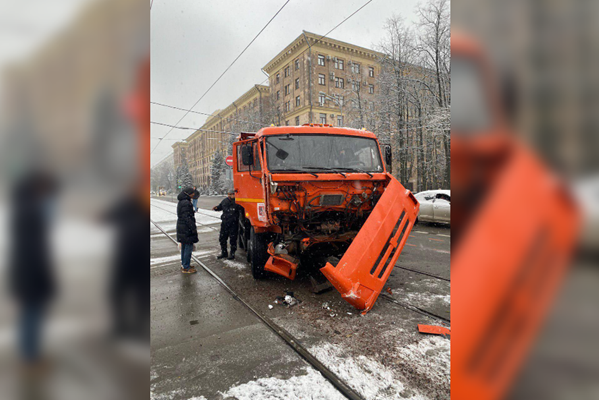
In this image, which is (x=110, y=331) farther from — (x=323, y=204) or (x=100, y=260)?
(x=323, y=204)

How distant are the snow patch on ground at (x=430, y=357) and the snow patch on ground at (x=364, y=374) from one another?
31cm

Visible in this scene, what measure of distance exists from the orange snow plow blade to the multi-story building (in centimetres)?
2365

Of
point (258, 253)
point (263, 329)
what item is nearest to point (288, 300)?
point (263, 329)

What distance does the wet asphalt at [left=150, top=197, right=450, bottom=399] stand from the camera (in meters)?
3.10

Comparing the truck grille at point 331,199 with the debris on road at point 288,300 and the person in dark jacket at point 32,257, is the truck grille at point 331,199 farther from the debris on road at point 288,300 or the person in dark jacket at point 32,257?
the person in dark jacket at point 32,257

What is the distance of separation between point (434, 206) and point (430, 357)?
9.98 metres

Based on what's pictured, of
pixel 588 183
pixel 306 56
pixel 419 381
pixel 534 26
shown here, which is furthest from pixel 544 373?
pixel 306 56

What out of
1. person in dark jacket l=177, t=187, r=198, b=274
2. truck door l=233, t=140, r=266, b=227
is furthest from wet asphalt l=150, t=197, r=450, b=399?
truck door l=233, t=140, r=266, b=227

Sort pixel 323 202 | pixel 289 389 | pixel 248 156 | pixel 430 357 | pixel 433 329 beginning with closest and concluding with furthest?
pixel 289 389, pixel 430 357, pixel 433 329, pixel 323 202, pixel 248 156

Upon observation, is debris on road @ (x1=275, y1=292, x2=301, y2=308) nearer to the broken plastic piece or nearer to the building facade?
the broken plastic piece

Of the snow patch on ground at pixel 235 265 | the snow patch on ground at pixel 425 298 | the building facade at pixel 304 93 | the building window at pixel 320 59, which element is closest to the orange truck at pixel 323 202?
the snow patch on ground at pixel 425 298

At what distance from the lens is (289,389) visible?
9.45 feet

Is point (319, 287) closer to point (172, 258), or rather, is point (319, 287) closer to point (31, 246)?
point (172, 258)

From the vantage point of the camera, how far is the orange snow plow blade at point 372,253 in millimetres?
4215
